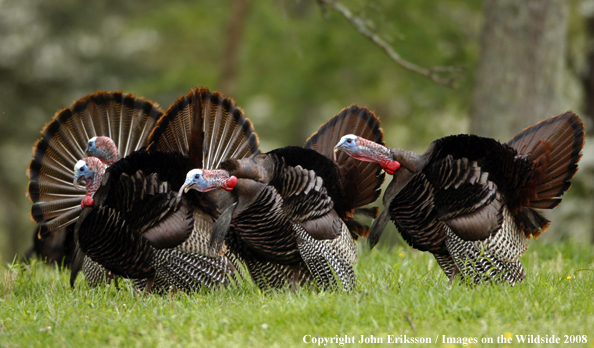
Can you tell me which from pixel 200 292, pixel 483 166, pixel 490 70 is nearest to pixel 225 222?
pixel 200 292

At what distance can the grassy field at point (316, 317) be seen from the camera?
3145mm

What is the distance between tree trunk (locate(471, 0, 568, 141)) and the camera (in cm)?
702

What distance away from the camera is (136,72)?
13.7 m

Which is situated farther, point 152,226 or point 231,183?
→ point 152,226

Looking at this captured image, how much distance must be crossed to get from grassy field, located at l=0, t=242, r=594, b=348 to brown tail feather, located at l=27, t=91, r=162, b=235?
1344mm

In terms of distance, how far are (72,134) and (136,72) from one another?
856cm

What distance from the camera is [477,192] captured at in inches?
161

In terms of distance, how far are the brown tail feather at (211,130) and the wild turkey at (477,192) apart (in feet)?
3.75

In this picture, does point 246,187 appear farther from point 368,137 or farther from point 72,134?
point 72,134

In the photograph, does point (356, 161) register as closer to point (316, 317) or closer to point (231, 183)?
point (231, 183)

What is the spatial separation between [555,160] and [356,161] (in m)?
1.43

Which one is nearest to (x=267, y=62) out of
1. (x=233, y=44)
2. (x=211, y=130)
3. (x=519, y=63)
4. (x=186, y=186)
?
(x=233, y=44)

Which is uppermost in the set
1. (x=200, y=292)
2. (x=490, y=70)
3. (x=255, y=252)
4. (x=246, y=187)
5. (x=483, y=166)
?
(x=490, y=70)

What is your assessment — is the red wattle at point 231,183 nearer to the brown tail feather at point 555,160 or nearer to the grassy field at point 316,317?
the grassy field at point 316,317
